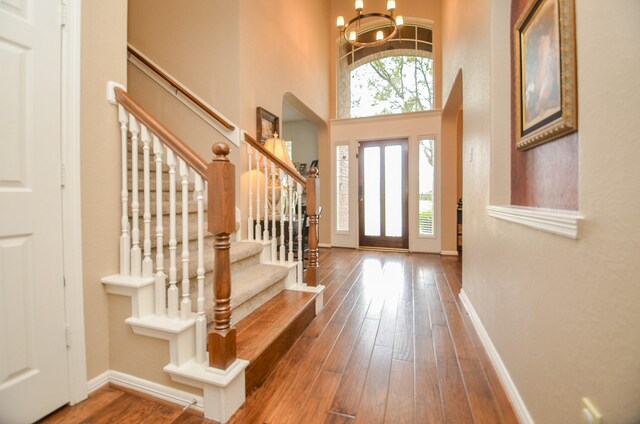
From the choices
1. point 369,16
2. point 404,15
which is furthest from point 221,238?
point 404,15

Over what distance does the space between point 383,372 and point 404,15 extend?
6.10 metres

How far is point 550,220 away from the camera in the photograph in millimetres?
1080

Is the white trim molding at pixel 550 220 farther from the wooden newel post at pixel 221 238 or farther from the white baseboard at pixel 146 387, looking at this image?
the white baseboard at pixel 146 387

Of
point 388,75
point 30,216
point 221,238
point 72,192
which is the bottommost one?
point 221,238

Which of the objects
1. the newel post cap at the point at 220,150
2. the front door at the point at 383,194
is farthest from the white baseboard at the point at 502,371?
the front door at the point at 383,194

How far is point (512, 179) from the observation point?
6.16ft

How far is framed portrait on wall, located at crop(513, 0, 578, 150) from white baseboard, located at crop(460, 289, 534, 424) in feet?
3.95

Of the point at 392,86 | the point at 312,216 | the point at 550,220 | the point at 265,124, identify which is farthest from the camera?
the point at 392,86

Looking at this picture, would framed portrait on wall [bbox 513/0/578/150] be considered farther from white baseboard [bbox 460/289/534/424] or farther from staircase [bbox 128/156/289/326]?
staircase [bbox 128/156/289/326]

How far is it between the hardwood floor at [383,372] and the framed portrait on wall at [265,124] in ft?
6.14

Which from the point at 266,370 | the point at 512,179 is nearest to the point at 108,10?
the point at 266,370

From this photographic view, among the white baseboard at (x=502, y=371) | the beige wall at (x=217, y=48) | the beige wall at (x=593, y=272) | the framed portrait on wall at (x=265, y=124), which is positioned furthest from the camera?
the framed portrait on wall at (x=265, y=124)

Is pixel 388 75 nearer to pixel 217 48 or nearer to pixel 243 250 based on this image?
pixel 217 48

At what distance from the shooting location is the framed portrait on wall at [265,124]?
323 centimetres
